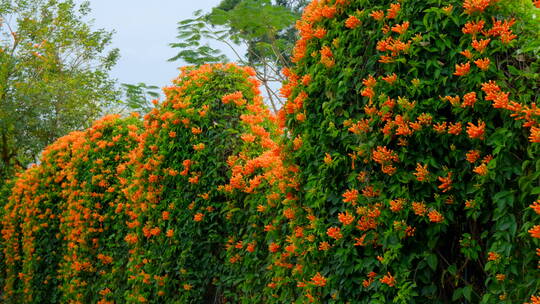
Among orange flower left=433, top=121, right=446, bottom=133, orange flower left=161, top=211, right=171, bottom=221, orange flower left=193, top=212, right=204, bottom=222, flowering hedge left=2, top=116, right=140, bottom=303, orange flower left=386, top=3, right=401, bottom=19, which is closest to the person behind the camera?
orange flower left=433, top=121, right=446, bottom=133

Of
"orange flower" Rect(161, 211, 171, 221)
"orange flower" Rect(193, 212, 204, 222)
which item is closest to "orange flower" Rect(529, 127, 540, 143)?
"orange flower" Rect(193, 212, 204, 222)

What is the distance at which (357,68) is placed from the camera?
2836 mm

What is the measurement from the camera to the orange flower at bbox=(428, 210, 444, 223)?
2.34 metres

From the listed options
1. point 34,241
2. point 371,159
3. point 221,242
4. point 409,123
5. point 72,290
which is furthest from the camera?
point 34,241

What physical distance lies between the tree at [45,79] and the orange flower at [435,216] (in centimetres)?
1339

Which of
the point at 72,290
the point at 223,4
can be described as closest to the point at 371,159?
the point at 72,290

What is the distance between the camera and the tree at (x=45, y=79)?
1401 centimetres

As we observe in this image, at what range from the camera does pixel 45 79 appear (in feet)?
52.4

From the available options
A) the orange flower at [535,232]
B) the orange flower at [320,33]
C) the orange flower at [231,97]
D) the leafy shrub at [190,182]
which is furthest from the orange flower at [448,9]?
the orange flower at [231,97]

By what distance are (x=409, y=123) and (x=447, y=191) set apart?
1.20 feet

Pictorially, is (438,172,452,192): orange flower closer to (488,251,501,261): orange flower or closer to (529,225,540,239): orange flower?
(488,251,501,261): orange flower

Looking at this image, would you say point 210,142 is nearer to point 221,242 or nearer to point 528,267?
point 221,242

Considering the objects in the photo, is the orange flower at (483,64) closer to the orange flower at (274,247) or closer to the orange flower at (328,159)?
the orange flower at (328,159)

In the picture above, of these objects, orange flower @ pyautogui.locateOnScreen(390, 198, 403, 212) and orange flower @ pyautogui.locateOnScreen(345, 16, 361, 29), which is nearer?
orange flower @ pyautogui.locateOnScreen(390, 198, 403, 212)
